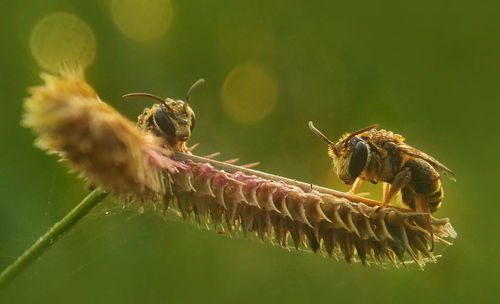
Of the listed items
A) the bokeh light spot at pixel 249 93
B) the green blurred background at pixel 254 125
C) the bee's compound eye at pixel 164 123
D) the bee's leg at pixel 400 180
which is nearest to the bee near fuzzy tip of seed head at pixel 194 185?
the bee's compound eye at pixel 164 123

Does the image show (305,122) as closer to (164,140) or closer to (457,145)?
(457,145)

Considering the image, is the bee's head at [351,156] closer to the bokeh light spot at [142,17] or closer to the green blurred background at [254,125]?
the green blurred background at [254,125]

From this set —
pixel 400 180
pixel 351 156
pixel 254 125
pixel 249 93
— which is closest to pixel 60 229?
pixel 351 156

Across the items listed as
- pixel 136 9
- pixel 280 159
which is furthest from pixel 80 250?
pixel 136 9

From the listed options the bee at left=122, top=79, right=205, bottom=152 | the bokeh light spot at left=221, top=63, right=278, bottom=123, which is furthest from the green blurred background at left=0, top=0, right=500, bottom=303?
the bee at left=122, top=79, right=205, bottom=152

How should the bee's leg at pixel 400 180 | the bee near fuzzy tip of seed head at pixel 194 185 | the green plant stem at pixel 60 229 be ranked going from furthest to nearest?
the bee's leg at pixel 400 180, the green plant stem at pixel 60 229, the bee near fuzzy tip of seed head at pixel 194 185

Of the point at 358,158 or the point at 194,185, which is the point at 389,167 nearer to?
the point at 358,158
